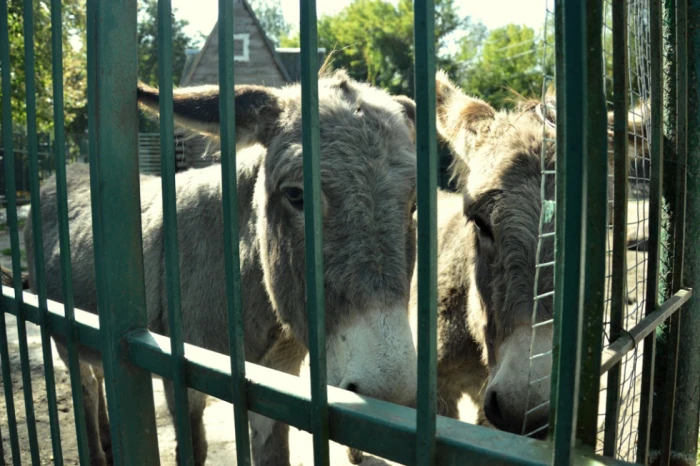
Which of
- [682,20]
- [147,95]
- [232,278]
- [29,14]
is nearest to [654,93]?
[682,20]

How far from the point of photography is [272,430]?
3627 mm

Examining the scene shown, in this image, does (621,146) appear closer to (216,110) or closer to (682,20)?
(682,20)

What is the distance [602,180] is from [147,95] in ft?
5.66

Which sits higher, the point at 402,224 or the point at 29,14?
the point at 29,14

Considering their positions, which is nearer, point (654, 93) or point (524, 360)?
point (654, 93)

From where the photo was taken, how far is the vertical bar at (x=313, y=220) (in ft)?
3.65

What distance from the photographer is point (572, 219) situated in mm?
826

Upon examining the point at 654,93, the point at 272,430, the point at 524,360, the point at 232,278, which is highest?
the point at 654,93

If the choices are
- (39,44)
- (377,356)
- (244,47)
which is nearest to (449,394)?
(377,356)

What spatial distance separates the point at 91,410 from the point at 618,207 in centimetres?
434

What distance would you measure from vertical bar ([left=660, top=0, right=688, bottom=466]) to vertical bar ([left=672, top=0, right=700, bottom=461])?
0.14 ft

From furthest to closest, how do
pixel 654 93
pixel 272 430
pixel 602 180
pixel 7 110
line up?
pixel 272 430, pixel 7 110, pixel 654 93, pixel 602 180

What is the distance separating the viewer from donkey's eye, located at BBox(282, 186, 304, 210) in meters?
2.57

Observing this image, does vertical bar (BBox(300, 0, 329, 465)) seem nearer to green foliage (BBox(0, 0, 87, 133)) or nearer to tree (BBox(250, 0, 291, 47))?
green foliage (BBox(0, 0, 87, 133))
